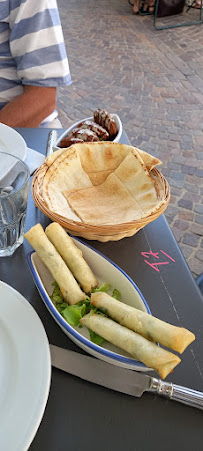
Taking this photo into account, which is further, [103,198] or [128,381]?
[103,198]

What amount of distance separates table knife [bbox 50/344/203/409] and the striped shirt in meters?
1.10

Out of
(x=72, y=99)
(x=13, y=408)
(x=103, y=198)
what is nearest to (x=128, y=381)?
(x=13, y=408)

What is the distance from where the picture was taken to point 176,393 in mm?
661

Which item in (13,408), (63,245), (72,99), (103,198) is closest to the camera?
(13,408)

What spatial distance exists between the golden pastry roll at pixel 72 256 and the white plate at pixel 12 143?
1.02ft

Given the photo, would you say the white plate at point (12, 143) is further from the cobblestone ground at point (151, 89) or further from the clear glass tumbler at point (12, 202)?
the cobblestone ground at point (151, 89)

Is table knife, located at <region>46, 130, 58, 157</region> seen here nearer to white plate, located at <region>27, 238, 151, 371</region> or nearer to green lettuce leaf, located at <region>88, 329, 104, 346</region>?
white plate, located at <region>27, 238, 151, 371</region>

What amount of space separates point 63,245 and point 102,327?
191mm

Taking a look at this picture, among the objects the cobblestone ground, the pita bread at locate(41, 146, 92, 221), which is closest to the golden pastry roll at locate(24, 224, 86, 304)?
the pita bread at locate(41, 146, 92, 221)

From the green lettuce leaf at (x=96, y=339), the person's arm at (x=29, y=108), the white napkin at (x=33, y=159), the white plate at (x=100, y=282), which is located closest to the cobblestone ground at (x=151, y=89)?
the person's arm at (x=29, y=108)

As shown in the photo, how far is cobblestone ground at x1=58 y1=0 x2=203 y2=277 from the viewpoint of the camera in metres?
2.55

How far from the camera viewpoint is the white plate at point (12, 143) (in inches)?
41.7

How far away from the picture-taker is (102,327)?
68 centimetres

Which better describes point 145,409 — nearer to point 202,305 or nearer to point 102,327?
point 102,327
